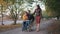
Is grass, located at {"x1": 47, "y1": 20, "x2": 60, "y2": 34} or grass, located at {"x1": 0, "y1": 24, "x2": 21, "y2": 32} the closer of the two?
grass, located at {"x1": 47, "y1": 20, "x2": 60, "y2": 34}

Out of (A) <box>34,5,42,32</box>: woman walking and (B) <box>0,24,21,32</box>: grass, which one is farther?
(B) <box>0,24,21,32</box>: grass

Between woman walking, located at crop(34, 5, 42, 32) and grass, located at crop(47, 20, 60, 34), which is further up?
woman walking, located at crop(34, 5, 42, 32)

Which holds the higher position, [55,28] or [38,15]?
[38,15]

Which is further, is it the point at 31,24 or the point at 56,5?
the point at 31,24

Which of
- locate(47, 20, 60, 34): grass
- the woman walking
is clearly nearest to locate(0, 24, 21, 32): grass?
the woman walking

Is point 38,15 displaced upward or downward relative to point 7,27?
upward

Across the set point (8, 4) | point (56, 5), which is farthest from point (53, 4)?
point (8, 4)

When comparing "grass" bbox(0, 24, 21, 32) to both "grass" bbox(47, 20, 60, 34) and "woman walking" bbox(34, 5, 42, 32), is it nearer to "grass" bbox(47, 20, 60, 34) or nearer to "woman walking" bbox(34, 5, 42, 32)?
"woman walking" bbox(34, 5, 42, 32)

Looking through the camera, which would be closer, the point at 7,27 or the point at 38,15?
the point at 38,15

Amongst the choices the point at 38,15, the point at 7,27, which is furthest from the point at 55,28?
the point at 7,27

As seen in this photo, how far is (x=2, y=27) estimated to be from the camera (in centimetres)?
793

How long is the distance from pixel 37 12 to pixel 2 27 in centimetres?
136

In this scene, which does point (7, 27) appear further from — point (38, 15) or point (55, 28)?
point (55, 28)

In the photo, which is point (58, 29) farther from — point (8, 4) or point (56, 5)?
point (8, 4)
